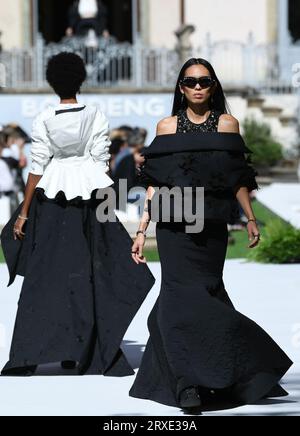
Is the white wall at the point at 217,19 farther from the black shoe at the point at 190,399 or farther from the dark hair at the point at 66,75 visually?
the black shoe at the point at 190,399

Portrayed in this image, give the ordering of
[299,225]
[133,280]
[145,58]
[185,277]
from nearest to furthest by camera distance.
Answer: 1. [185,277]
2. [133,280]
3. [299,225]
4. [145,58]

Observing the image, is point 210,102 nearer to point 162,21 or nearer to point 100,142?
point 100,142

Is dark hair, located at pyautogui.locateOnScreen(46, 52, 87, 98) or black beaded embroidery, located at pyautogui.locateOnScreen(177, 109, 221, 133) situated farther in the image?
dark hair, located at pyautogui.locateOnScreen(46, 52, 87, 98)

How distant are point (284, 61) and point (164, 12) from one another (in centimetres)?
255

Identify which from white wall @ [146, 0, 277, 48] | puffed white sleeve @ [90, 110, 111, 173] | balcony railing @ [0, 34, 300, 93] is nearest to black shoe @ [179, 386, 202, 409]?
puffed white sleeve @ [90, 110, 111, 173]

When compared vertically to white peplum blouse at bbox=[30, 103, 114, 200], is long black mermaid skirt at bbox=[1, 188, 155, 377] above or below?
below

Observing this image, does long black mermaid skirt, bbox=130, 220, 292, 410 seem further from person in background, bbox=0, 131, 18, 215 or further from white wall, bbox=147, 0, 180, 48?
white wall, bbox=147, 0, 180, 48

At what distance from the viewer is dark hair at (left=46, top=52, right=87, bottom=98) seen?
8.57m

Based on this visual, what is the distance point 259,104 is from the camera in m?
26.7

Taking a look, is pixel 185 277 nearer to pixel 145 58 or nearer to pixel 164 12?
pixel 145 58

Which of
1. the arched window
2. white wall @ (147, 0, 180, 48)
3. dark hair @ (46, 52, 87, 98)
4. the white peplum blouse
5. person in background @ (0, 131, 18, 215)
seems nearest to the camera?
the white peplum blouse

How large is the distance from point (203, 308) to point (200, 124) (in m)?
0.92

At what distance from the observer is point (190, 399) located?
7.05 m
